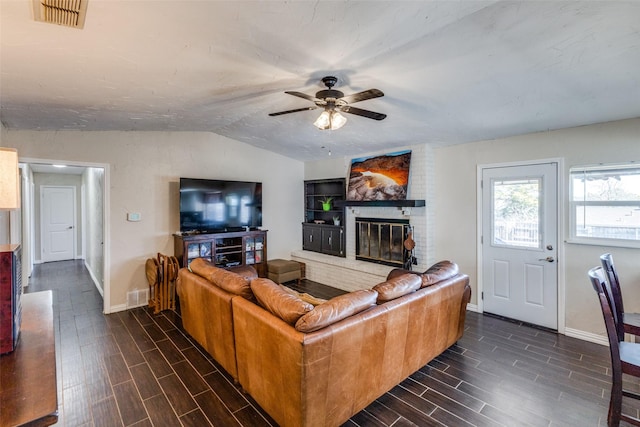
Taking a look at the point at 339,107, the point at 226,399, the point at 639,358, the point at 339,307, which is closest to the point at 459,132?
the point at 339,107

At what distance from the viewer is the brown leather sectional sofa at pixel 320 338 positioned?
1809mm

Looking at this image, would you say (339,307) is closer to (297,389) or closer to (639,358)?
(297,389)

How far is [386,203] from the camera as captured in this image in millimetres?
4805

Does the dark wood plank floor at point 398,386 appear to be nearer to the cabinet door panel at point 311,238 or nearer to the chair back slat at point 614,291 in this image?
the chair back slat at point 614,291

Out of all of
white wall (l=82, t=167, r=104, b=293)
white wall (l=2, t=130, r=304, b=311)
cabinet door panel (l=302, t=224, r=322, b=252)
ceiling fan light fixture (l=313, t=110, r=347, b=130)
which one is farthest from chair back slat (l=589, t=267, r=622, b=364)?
white wall (l=82, t=167, r=104, b=293)

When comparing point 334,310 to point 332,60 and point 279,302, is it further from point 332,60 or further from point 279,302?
point 332,60

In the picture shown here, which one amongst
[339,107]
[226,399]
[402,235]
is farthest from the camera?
[402,235]

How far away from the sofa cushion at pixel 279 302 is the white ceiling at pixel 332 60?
1712 mm

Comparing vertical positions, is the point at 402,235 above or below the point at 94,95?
below

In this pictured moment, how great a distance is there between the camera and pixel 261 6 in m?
1.62

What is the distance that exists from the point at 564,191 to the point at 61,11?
183 inches

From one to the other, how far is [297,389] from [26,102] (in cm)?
336

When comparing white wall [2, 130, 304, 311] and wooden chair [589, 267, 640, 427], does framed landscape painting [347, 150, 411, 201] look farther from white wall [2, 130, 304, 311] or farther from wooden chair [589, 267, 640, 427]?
wooden chair [589, 267, 640, 427]

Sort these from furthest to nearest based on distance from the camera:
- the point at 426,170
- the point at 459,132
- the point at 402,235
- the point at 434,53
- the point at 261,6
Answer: the point at 402,235 < the point at 426,170 < the point at 459,132 < the point at 434,53 < the point at 261,6
